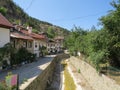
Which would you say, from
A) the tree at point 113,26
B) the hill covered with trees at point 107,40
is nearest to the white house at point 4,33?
the hill covered with trees at point 107,40

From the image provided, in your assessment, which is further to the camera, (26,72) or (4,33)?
(4,33)

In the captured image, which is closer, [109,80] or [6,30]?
[109,80]

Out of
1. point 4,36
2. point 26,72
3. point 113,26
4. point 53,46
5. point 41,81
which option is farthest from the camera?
point 53,46

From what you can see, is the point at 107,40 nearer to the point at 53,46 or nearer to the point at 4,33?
the point at 4,33

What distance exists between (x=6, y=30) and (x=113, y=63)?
11640 millimetres

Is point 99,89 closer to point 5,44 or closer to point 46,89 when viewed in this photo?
point 46,89

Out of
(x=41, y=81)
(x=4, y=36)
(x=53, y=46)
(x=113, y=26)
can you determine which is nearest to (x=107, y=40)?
(x=113, y=26)

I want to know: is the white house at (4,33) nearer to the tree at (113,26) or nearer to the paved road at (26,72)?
the paved road at (26,72)

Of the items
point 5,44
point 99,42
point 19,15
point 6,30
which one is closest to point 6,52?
point 5,44

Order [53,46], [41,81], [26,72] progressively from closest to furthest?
[41,81], [26,72], [53,46]

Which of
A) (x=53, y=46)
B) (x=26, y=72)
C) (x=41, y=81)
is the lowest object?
(x=41, y=81)

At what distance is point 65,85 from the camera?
2200 cm

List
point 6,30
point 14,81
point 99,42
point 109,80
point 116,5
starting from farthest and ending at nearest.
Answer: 1. point 6,30
2. point 99,42
3. point 116,5
4. point 109,80
5. point 14,81

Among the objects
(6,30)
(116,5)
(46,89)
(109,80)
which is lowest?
(46,89)
